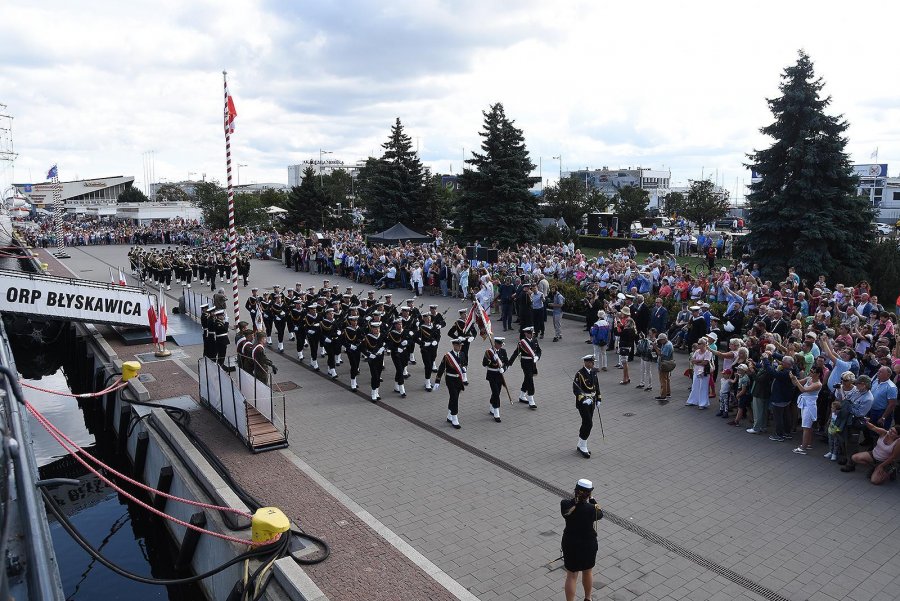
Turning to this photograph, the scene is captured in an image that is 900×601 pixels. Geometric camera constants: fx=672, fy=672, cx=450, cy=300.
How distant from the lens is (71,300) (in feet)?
62.8

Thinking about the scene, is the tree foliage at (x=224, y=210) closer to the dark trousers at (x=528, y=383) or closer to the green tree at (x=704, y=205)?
the green tree at (x=704, y=205)

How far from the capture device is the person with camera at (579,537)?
691 centimetres

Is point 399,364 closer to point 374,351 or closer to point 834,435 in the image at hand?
point 374,351

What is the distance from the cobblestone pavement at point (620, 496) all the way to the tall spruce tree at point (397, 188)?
1396 inches

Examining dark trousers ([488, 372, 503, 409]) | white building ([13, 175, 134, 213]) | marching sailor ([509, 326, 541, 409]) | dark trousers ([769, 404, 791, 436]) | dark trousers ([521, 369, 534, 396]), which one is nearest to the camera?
dark trousers ([769, 404, 791, 436])

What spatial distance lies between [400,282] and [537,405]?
1718cm

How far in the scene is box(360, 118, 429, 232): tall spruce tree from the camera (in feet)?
161

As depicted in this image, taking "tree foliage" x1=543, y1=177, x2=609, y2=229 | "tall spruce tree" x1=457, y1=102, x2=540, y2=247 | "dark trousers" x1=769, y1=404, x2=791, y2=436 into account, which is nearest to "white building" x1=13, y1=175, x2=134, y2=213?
"tree foliage" x1=543, y1=177, x2=609, y2=229

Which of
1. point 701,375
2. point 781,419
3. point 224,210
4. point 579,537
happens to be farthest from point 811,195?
point 224,210

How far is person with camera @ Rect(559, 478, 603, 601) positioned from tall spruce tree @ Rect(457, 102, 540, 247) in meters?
34.2

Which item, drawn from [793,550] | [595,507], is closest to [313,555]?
[595,507]

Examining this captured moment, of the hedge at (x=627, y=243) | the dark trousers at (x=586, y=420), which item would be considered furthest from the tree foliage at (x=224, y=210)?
the dark trousers at (x=586, y=420)

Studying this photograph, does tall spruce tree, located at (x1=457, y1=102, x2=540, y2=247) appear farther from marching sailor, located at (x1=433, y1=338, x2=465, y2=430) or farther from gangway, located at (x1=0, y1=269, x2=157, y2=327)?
marching sailor, located at (x1=433, y1=338, x2=465, y2=430)

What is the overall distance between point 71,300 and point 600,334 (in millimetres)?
14736
